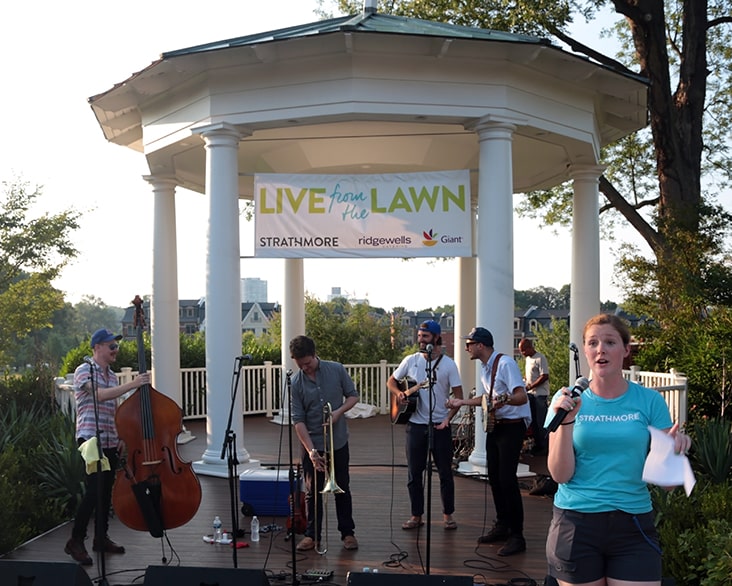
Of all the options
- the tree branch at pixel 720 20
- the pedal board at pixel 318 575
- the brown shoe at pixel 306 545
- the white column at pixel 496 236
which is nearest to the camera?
the pedal board at pixel 318 575

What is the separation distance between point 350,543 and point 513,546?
1453mm

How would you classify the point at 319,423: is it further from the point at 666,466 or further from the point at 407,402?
the point at 666,466

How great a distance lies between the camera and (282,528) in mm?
7379

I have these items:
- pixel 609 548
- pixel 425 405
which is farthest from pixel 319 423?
pixel 609 548

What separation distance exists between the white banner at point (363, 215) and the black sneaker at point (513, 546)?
404cm

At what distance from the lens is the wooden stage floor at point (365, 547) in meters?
6.07

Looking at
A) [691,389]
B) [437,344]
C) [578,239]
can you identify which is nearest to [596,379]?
[437,344]

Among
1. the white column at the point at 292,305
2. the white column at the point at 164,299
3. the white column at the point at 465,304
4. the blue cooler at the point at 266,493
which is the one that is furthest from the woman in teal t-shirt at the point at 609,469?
the white column at the point at 292,305

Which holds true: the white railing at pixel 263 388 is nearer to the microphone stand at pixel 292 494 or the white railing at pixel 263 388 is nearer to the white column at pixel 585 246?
the white column at pixel 585 246

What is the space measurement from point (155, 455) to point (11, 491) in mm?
2127

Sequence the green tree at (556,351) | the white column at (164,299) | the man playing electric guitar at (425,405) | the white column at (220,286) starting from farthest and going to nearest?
the green tree at (556,351)
the white column at (164,299)
the white column at (220,286)
the man playing electric guitar at (425,405)

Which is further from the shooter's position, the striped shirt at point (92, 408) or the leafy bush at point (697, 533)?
the striped shirt at point (92, 408)

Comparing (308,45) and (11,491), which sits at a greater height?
(308,45)

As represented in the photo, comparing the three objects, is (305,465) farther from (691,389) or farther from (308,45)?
(691,389)
